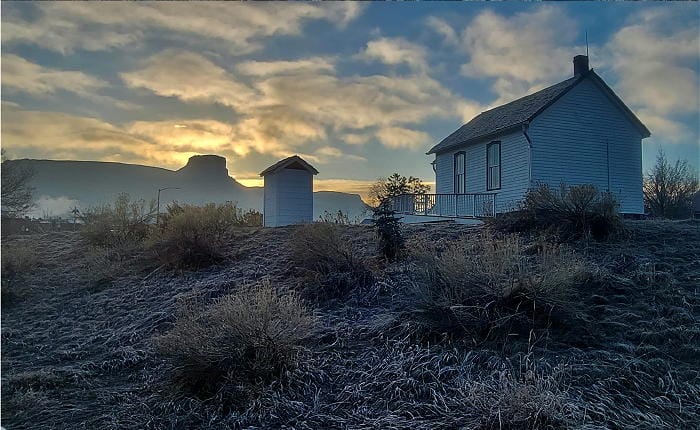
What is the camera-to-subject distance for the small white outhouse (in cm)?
1305

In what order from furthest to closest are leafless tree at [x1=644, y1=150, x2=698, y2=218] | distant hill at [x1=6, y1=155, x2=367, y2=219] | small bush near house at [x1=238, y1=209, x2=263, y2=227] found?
leafless tree at [x1=644, y1=150, x2=698, y2=218], small bush near house at [x1=238, y1=209, x2=263, y2=227], distant hill at [x1=6, y1=155, x2=367, y2=219]

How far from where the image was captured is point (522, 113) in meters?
12.7

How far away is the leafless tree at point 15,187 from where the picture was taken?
5.19 metres

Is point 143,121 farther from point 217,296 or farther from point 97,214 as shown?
point 97,214


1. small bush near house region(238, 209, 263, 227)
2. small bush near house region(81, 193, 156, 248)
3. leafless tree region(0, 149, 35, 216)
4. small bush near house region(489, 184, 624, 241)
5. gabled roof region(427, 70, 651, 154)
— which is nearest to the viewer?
leafless tree region(0, 149, 35, 216)

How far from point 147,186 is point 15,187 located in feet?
19.4

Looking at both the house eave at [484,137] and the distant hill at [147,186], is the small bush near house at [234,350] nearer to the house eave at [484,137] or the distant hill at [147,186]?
the distant hill at [147,186]

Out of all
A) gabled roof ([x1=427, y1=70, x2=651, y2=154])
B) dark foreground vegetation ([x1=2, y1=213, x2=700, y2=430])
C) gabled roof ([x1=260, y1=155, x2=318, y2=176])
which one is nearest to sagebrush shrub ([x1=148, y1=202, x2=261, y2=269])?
dark foreground vegetation ([x1=2, y1=213, x2=700, y2=430])

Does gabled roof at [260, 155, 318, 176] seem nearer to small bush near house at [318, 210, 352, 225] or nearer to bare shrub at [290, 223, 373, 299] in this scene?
small bush near house at [318, 210, 352, 225]

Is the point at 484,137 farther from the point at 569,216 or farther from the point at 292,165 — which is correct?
the point at 569,216

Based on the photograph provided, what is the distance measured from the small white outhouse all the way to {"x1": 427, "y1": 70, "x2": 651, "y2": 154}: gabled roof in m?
4.65

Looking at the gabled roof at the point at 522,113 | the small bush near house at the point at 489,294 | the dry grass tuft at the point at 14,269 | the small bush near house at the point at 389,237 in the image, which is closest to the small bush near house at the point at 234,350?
the small bush near house at the point at 489,294

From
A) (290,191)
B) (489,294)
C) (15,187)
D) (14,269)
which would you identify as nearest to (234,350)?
(489,294)

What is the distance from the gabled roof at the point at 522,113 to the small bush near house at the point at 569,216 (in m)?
4.47
